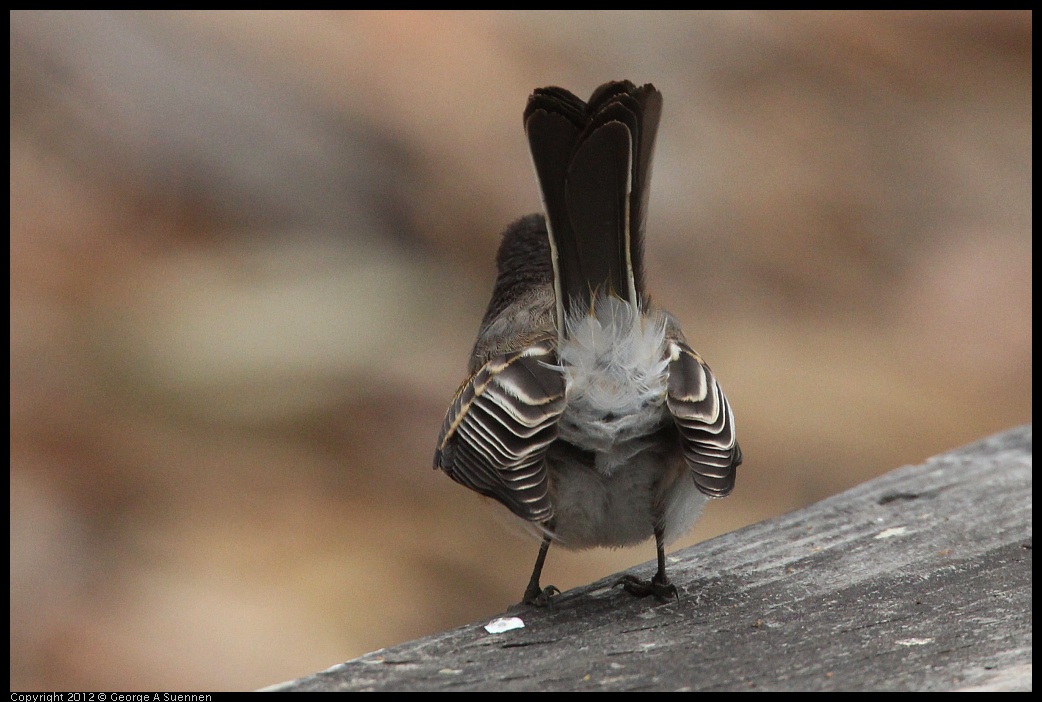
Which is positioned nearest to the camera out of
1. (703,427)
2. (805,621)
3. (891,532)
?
(805,621)

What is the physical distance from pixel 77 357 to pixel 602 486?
461cm

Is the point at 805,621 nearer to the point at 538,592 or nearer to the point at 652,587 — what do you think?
the point at 652,587

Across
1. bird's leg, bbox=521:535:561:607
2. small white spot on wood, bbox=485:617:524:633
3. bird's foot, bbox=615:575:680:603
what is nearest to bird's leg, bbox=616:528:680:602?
bird's foot, bbox=615:575:680:603

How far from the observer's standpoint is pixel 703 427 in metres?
3.15

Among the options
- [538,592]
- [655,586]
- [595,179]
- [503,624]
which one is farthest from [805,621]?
[595,179]

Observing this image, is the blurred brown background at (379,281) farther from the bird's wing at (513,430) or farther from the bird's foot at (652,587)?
the bird's foot at (652,587)

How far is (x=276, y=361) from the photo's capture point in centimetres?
714

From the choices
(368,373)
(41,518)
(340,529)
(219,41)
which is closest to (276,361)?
(368,373)

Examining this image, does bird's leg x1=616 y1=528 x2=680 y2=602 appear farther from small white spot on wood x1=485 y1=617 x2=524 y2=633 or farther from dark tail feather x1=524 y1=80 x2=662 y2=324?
dark tail feather x1=524 y1=80 x2=662 y2=324

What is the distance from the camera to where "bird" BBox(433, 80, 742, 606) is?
3.17m

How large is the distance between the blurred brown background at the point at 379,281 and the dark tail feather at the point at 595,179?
339 cm

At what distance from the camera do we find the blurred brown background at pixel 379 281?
20.9 ft

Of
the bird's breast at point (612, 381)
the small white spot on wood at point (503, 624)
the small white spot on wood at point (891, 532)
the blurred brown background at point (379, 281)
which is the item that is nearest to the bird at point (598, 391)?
the bird's breast at point (612, 381)

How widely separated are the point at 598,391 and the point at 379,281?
461 cm
